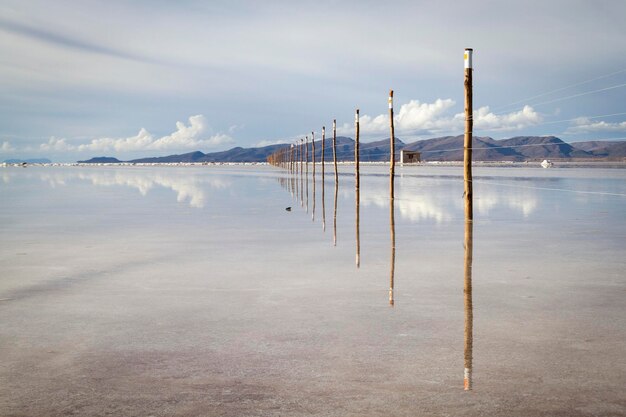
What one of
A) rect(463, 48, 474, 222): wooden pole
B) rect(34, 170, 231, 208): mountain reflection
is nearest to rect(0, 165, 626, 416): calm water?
rect(463, 48, 474, 222): wooden pole

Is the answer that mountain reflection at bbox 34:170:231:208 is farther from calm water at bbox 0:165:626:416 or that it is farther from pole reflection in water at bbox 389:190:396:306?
calm water at bbox 0:165:626:416

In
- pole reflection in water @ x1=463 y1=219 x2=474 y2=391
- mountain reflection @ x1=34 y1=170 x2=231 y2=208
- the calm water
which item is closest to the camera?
the calm water

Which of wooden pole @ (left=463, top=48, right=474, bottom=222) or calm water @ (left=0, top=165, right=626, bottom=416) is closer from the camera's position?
calm water @ (left=0, top=165, right=626, bottom=416)

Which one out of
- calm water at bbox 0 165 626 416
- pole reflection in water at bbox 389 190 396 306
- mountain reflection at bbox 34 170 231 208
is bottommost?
mountain reflection at bbox 34 170 231 208

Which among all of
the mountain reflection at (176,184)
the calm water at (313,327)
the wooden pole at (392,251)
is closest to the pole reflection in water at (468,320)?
the calm water at (313,327)

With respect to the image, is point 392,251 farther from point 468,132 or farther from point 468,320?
point 468,320

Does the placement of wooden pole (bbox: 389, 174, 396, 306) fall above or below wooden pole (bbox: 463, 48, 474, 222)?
below

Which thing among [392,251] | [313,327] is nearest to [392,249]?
[392,251]

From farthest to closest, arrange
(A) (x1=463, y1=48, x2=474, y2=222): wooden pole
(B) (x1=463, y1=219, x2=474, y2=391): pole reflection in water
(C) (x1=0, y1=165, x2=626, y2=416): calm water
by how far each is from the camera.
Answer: (A) (x1=463, y1=48, x2=474, y2=222): wooden pole
(B) (x1=463, y1=219, x2=474, y2=391): pole reflection in water
(C) (x1=0, y1=165, x2=626, y2=416): calm water

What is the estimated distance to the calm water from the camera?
5.40 meters

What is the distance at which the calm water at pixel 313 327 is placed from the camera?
5.40m

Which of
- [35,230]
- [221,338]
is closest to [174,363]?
[221,338]

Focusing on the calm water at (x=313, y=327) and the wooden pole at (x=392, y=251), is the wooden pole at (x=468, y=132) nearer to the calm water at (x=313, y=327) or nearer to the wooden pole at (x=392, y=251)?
the calm water at (x=313, y=327)

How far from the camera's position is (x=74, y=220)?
24250 millimetres
